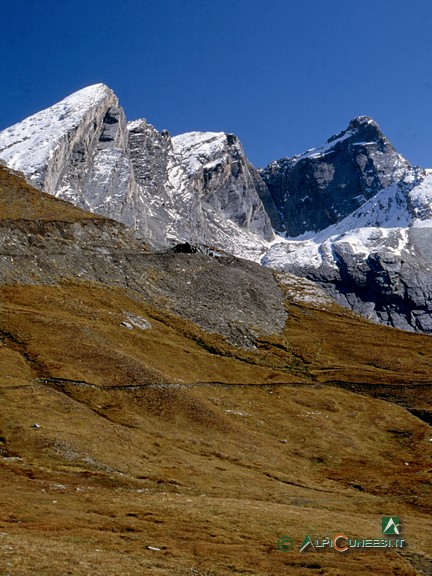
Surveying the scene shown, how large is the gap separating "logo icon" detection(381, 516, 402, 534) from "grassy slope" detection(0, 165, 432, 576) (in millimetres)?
850

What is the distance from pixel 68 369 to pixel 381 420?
1628 inches

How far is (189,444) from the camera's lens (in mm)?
64250

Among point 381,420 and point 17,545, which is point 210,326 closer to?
point 381,420

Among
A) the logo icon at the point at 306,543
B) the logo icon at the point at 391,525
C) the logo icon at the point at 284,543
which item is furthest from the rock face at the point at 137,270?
the logo icon at the point at 284,543

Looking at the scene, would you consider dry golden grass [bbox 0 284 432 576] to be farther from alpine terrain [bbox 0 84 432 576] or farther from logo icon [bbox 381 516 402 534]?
logo icon [bbox 381 516 402 534]

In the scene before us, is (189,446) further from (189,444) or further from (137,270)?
(137,270)

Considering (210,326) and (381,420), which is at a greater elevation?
(210,326)

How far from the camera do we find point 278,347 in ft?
378

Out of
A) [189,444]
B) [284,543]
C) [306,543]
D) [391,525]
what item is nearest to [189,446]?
[189,444]

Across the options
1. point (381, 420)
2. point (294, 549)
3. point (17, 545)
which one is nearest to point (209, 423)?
point (381, 420)

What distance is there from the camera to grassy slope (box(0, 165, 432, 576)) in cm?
3397

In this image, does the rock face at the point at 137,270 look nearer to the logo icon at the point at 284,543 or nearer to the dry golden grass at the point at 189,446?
the dry golden grass at the point at 189,446

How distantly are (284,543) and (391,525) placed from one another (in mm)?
12455

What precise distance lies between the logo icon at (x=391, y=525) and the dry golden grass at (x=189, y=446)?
27.4 inches
